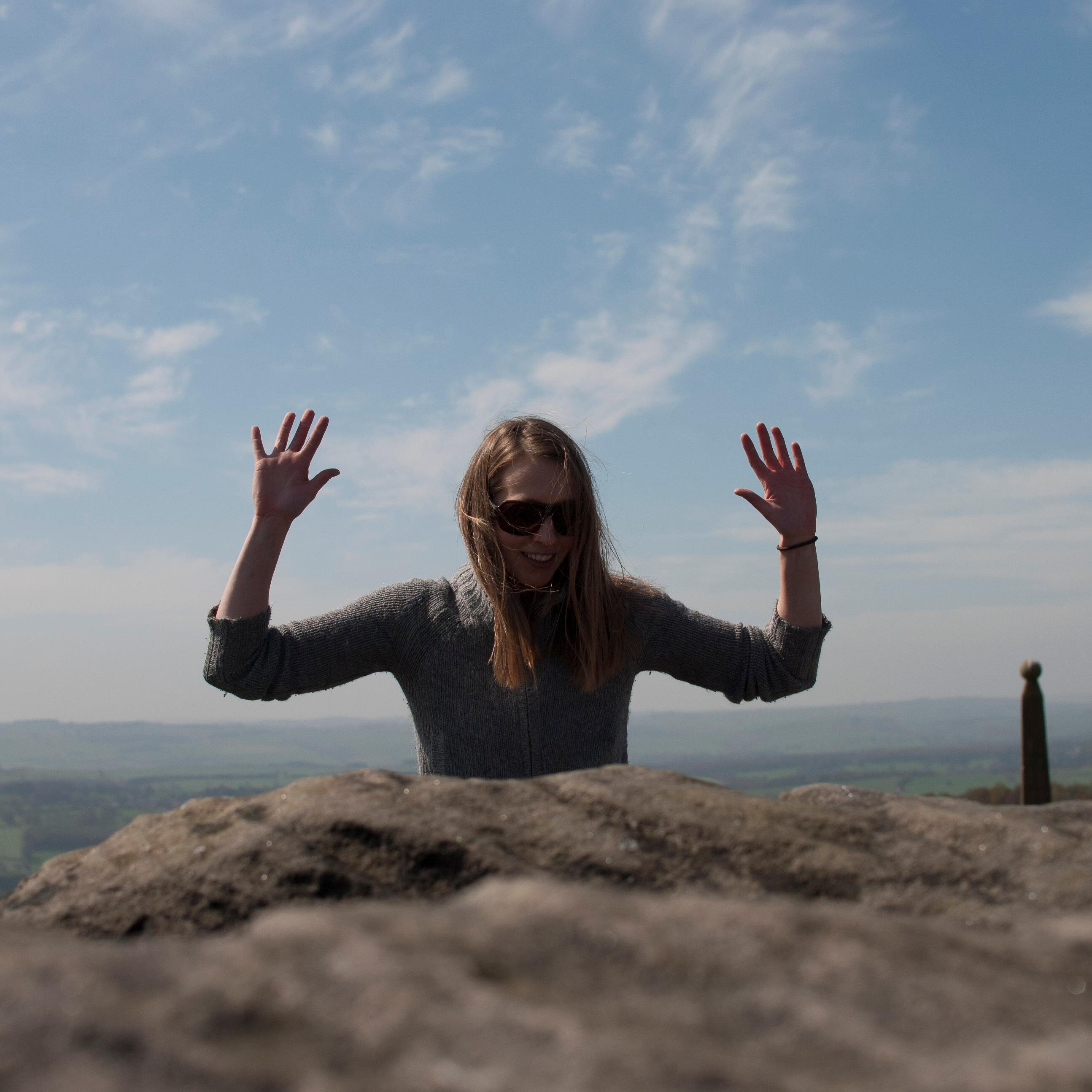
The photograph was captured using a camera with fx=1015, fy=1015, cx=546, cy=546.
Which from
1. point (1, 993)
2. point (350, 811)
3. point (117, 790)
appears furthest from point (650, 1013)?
point (117, 790)

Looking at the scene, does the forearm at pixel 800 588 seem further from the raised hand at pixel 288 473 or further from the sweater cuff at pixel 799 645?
the raised hand at pixel 288 473

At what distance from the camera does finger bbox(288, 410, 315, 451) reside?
523 centimetres

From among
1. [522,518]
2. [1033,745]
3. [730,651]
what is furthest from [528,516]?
[1033,745]

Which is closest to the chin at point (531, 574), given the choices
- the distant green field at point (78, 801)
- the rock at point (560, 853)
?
the rock at point (560, 853)

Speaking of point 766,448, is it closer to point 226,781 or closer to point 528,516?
point 528,516

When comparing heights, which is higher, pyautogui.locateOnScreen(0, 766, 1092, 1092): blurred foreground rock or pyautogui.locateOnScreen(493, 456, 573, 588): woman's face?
pyautogui.locateOnScreen(493, 456, 573, 588): woman's face

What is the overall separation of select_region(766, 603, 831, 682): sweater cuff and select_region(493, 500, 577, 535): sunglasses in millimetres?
1220

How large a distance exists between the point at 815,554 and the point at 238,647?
115 inches

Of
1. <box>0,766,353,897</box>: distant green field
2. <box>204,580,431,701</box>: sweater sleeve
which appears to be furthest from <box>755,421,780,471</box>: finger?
<box>0,766,353,897</box>: distant green field

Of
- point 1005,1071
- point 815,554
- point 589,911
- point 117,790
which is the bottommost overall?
point 117,790

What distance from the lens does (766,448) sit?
17.8 ft

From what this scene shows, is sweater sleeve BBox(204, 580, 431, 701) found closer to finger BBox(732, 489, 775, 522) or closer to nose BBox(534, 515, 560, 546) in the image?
nose BBox(534, 515, 560, 546)

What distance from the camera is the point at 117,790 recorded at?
149 m

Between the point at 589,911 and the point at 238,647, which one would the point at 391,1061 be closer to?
the point at 589,911
